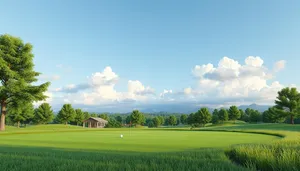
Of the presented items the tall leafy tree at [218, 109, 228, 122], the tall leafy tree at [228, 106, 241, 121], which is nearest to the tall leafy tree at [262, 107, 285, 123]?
the tall leafy tree at [228, 106, 241, 121]

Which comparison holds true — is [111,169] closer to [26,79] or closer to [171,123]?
[26,79]

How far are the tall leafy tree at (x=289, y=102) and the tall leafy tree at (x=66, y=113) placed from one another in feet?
180

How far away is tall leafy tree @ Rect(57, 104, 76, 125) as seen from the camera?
67.2m

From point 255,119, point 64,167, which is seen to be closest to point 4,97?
point 64,167

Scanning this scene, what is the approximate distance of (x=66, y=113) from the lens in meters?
67.6

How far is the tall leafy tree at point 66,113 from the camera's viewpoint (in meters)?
67.2

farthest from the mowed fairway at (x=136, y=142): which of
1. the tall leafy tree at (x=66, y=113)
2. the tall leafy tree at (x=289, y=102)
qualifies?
the tall leafy tree at (x=66, y=113)

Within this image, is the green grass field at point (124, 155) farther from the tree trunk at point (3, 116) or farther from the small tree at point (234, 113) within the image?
the small tree at point (234, 113)

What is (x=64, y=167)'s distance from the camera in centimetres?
419

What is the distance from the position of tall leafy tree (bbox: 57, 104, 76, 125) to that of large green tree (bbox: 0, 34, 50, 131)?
1486 inches

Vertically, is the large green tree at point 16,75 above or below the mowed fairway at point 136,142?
above

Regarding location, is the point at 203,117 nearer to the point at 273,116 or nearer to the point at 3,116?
Answer: the point at 273,116

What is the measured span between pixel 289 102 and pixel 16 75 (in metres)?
50.1

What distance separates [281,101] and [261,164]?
51.3 metres
